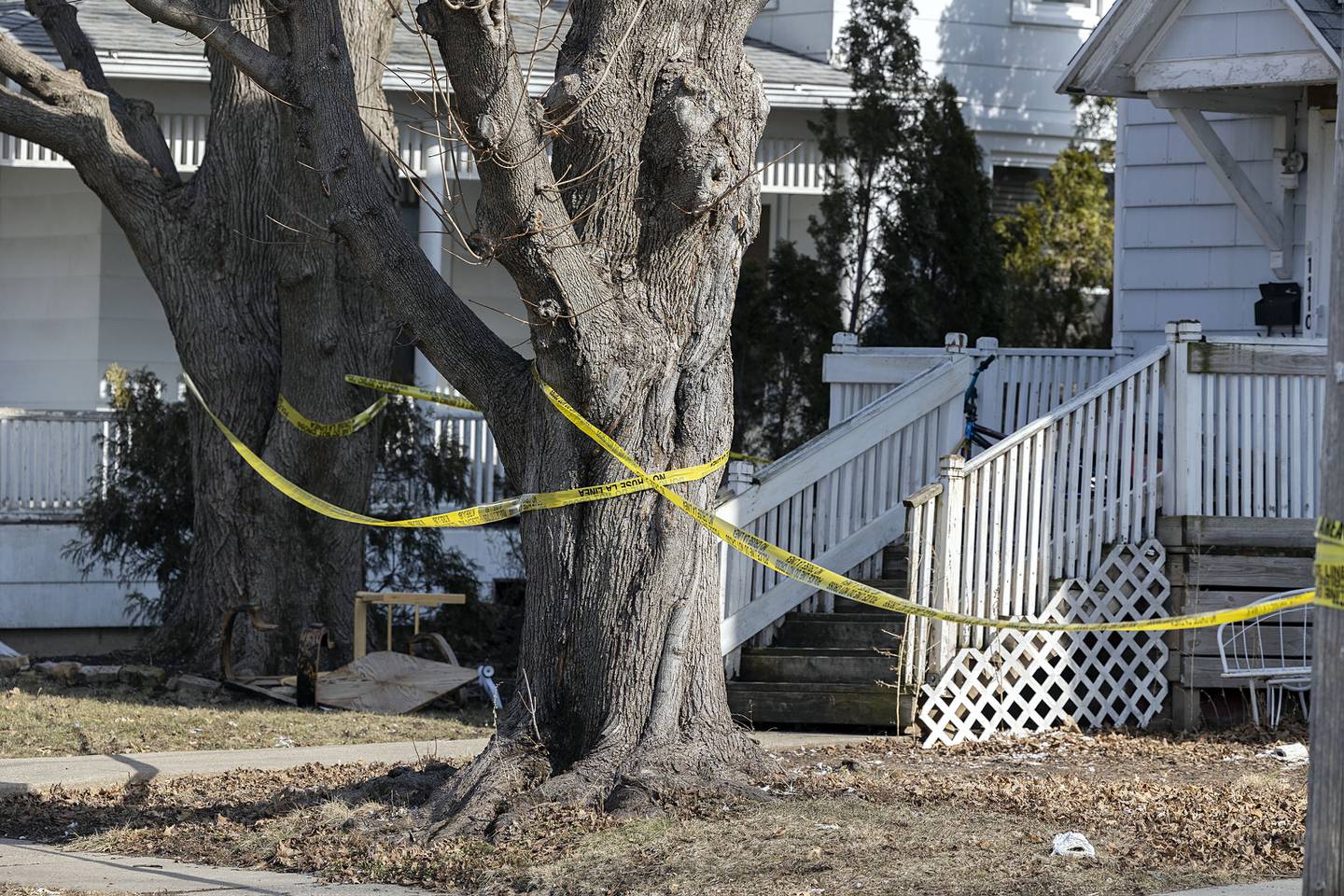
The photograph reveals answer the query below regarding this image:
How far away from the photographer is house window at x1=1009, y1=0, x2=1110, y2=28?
63.2ft

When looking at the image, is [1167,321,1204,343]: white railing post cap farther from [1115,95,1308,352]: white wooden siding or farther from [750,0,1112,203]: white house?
[750,0,1112,203]: white house

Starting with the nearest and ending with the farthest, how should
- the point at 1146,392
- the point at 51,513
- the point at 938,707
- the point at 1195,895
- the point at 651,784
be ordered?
the point at 1195,895
the point at 651,784
the point at 938,707
the point at 1146,392
the point at 51,513

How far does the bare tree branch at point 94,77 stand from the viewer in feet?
38.4

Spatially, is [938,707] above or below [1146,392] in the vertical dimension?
below

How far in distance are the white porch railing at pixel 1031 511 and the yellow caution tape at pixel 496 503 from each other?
2334 mm

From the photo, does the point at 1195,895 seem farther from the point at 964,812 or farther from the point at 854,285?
the point at 854,285

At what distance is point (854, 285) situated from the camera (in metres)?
15.9

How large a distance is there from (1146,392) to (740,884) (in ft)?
17.7

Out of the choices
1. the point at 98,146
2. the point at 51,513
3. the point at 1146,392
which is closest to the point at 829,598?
the point at 1146,392

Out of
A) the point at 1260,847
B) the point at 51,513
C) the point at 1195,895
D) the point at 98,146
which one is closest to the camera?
the point at 1195,895

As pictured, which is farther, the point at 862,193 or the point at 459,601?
the point at 862,193

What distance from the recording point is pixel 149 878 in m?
6.43

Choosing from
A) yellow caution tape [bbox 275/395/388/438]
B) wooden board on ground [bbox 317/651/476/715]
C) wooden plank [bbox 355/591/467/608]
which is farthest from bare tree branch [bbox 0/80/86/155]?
wooden board on ground [bbox 317/651/476/715]

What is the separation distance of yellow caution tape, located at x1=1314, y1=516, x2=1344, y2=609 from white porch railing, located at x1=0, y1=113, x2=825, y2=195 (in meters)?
11.9
